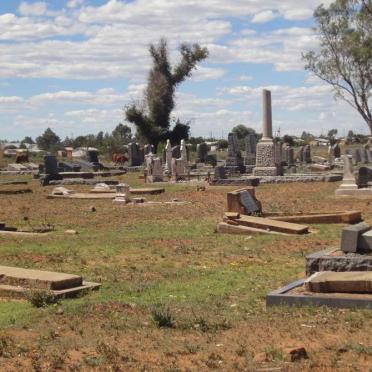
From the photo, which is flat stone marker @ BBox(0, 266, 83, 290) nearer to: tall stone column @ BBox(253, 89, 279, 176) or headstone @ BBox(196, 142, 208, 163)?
tall stone column @ BBox(253, 89, 279, 176)

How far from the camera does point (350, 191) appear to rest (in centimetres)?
2402

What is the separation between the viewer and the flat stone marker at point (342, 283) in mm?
8430

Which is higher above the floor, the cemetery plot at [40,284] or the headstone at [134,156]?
the headstone at [134,156]

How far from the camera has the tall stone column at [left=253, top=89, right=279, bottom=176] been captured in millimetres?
34031

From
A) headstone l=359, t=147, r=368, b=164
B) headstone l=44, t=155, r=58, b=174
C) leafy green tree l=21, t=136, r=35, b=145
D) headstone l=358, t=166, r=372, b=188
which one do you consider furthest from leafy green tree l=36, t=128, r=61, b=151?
headstone l=358, t=166, r=372, b=188

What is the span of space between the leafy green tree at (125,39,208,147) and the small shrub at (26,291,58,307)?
5029 cm

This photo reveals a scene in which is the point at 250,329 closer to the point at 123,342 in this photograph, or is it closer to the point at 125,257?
the point at 123,342

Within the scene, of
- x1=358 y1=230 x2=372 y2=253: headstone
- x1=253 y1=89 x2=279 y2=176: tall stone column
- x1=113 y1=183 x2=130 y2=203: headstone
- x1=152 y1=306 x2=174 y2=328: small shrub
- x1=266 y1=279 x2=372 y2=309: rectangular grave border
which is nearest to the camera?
x1=152 y1=306 x2=174 y2=328: small shrub

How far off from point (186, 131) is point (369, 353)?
54.0m

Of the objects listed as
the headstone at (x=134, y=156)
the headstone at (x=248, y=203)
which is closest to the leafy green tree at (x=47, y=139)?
the headstone at (x=134, y=156)

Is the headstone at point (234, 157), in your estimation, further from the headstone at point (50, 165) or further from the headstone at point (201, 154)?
the headstone at point (201, 154)

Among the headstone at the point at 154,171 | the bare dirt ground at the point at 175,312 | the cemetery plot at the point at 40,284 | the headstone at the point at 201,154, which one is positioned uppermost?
the headstone at the point at 201,154

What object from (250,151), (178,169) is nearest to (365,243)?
(178,169)

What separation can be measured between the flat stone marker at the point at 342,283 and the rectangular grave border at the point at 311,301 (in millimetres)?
205
